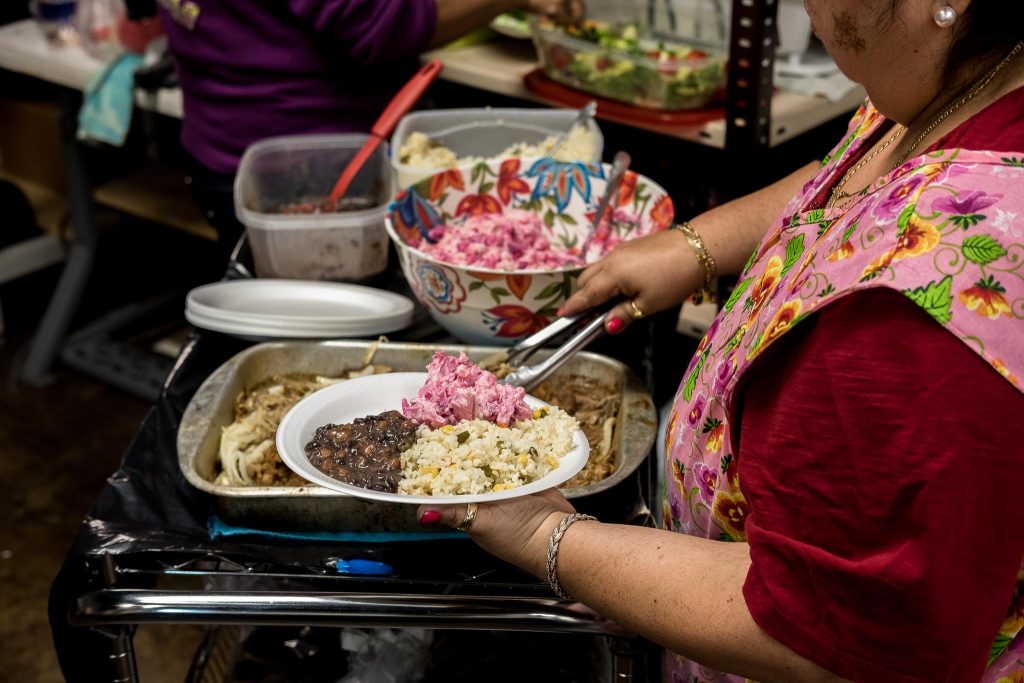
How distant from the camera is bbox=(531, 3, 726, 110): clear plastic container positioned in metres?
2.42

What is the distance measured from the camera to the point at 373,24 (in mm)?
2143

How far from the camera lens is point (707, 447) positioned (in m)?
1.02

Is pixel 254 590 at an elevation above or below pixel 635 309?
below

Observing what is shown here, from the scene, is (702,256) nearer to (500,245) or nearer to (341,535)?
(500,245)

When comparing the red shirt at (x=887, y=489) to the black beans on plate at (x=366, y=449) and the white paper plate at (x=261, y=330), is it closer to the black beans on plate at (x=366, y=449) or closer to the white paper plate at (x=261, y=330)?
the black beans on plate at (x=366, y=449)

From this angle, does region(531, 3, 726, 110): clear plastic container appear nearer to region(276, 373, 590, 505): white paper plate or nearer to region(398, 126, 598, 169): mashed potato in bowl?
region(398, 126, 598, 169): mashed potato in bowl

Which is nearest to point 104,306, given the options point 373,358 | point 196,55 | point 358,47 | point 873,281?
point 196,55

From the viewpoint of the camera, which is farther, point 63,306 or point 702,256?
point 63,306

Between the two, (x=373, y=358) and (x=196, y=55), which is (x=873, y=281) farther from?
(x=196, y=55)

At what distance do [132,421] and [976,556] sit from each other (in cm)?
315

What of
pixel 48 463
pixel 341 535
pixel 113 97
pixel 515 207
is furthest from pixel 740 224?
pixel 48 463

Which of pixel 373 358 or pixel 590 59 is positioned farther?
pixel 590 59

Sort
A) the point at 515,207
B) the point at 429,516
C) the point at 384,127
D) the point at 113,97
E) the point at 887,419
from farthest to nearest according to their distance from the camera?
the point at 113,97 → the point at 384,127 → the point at 515,207 → the point at 429,516 → the point at 887,419

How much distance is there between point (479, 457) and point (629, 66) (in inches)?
65.7
